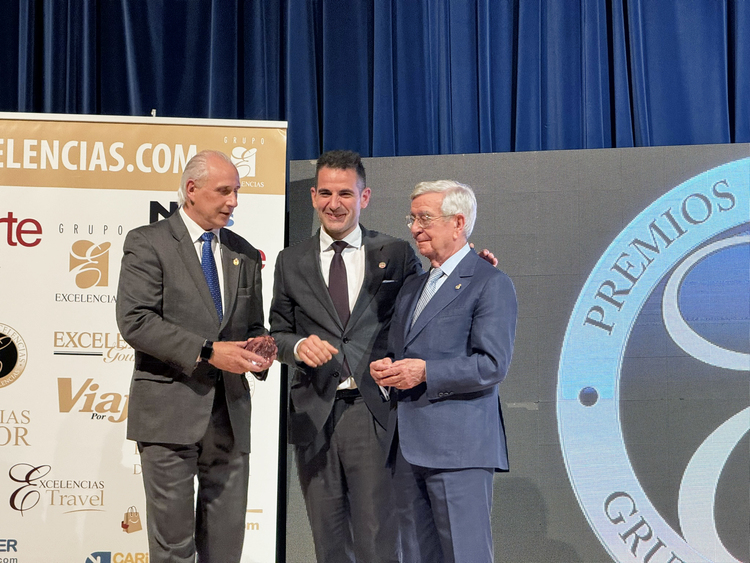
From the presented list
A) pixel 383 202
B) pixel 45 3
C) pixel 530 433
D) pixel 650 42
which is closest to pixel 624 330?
pixel 530 433

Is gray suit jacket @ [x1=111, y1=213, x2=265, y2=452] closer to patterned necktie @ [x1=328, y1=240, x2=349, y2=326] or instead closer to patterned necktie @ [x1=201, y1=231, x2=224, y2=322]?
patterned necktie @ [x1=201, y1=231, x2=224, y2=322]

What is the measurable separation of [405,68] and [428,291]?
2379mm

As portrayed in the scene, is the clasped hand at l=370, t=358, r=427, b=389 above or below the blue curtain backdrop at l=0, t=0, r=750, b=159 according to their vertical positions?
below

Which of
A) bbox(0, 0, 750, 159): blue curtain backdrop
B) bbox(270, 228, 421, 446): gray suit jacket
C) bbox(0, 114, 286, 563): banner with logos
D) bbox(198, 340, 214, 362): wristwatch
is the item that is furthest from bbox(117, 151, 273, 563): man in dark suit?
bbox(0, 0, 750, 159): blue curtain backdrop

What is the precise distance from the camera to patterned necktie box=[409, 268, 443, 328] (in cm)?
260

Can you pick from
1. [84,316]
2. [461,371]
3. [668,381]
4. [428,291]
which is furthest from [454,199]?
[84,316]

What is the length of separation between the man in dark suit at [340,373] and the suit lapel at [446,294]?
0.83 feet

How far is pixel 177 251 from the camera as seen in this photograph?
257 centimetres

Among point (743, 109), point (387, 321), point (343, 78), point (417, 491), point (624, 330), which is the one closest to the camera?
point (417, 491)

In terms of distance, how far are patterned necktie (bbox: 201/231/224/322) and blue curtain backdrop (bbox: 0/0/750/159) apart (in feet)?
6.96

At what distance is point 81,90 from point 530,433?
3.27 meters

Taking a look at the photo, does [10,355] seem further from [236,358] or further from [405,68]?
[405,68]

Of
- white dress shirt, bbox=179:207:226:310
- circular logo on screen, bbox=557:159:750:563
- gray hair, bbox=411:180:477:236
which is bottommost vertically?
circular logo on screen, bbox=557:159:750:563

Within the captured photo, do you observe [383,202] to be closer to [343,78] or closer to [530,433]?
[343,78]
